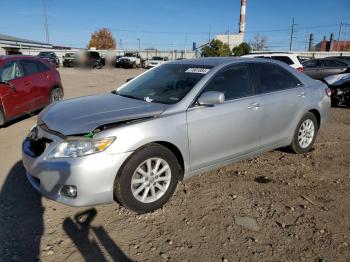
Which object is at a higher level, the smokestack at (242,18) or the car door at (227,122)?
the smokestack at (242,18)

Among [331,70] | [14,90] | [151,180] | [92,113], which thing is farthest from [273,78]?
[331,70]

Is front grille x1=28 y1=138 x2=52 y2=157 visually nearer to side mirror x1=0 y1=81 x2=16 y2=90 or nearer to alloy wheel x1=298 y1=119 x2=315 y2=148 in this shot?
alloy wheel x1=298 y1=119 x2=315 y2=148

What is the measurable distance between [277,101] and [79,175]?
2953 mm

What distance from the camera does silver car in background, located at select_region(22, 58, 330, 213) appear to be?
3.10 m

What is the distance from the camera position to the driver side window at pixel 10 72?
6.95 meters

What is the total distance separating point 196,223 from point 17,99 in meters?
5.49

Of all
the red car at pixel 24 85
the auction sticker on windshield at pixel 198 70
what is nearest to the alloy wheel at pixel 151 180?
the auction sticker on windshield at pixel 198 70

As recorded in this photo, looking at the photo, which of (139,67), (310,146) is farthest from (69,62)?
(310,146)

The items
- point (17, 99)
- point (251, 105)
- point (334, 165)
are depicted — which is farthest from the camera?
point (17, 99)

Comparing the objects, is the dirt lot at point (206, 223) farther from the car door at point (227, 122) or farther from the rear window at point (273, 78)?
the rear window at point (273, 78)

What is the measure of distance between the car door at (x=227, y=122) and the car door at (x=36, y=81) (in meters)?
5.28

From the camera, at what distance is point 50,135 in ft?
10.9

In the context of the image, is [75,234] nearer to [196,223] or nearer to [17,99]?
[196,223]

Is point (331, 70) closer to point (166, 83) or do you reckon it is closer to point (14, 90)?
point (166, 83)
